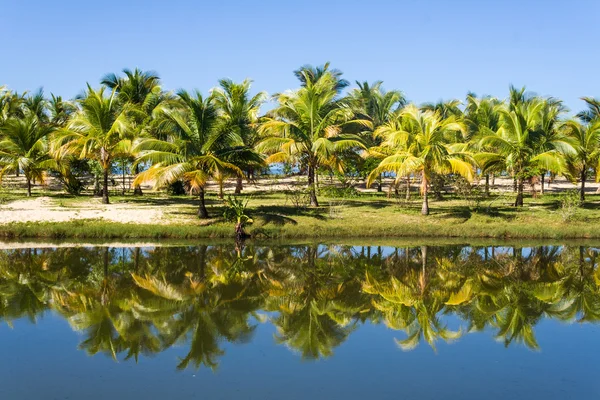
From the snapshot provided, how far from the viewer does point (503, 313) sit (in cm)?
1363

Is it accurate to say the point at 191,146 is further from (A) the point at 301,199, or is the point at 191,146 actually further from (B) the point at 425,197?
(B) the point at 425,197

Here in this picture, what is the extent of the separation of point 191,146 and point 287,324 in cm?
1420

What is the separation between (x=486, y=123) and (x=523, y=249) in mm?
17659

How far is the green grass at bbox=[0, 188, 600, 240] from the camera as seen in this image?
23.6m

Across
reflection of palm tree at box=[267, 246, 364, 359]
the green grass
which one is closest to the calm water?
reflection of palm tree at box=[267, 246, 364, 359]

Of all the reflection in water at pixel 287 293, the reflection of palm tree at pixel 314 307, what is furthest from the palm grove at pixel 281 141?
the reflection of palm tree at pixel 314 307

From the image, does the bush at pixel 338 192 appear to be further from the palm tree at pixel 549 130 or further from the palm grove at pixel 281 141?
the palm tree at pixel 549 130

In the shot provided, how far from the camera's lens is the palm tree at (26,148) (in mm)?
32062

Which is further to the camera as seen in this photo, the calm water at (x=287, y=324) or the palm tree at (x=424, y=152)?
the palm tree at (x=424, y=152)

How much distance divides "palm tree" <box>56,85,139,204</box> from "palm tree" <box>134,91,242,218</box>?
3434 millimetres

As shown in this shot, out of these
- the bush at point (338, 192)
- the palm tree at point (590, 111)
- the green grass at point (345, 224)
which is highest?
the palm tree at point (590, 111)

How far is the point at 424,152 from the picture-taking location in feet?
85.8

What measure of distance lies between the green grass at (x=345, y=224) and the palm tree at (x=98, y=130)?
8.87 ft

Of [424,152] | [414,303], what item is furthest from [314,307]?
[424,152]
